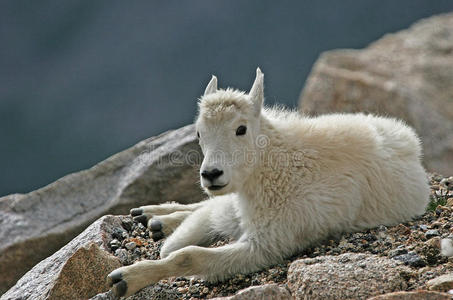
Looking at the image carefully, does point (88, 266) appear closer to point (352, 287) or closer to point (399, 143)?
point (352, 287)

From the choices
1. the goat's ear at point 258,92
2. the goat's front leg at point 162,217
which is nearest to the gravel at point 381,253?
the goat's front leg at point 162,217

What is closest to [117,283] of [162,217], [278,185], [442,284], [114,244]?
[114,244]

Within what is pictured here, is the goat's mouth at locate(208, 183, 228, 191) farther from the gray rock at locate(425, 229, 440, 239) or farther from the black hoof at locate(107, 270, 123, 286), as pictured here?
the gray rock at locate(425, 229, 440, 239)

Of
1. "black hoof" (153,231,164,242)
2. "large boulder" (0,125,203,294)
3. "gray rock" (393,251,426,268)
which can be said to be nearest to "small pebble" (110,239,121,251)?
"black hoof" (153,231,164,242)

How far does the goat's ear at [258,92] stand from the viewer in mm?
8281

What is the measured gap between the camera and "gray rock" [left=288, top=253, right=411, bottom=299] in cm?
613

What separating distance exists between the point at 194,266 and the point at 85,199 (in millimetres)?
6928

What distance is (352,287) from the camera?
616cm

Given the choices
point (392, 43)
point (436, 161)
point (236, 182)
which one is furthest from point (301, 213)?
point (392, 43)

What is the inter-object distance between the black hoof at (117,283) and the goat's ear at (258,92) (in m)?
2.69

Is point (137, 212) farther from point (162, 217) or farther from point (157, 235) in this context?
point (157, 235)

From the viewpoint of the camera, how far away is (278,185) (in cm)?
801

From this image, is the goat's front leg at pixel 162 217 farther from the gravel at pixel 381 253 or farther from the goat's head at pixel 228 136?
the goat's head at pixel 228 136

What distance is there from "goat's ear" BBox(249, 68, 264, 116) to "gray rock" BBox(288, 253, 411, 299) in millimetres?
2384
